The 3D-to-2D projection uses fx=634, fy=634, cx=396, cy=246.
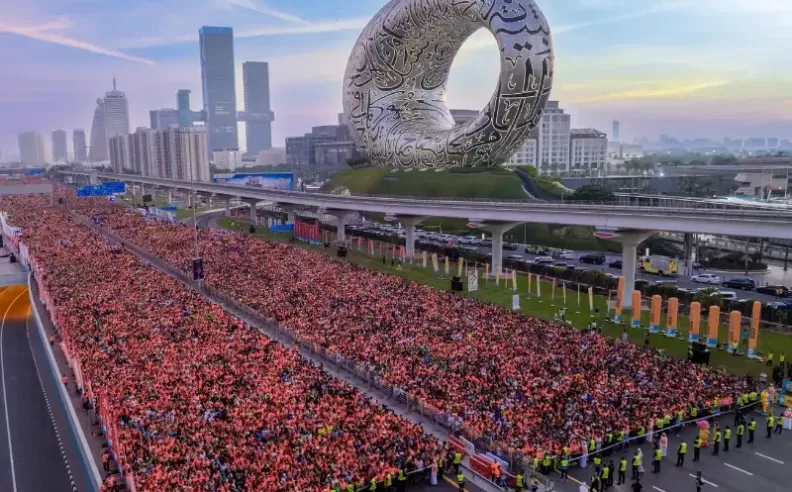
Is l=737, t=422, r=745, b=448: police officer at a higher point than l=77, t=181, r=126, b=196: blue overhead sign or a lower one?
lower

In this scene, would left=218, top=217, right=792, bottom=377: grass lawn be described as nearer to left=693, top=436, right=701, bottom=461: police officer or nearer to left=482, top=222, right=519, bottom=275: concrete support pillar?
left=482, top=222, right=519, bottom=275: concrete support pillar

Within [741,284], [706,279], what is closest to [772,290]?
[741,284]

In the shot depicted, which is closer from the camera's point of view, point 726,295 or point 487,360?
point 487,360

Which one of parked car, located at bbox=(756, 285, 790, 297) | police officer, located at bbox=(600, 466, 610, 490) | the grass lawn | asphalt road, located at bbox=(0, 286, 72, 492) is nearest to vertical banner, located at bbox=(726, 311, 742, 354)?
the grass lawn

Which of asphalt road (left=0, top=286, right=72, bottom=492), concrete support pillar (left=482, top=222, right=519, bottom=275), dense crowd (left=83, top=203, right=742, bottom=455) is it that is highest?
concrete support pillar (left=482, top=222, right=519, bottom=275)

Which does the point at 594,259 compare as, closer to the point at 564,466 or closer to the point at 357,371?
the point at 357,371

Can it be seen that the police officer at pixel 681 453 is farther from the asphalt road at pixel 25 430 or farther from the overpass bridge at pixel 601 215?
the asphalt road at pixel 25 430
